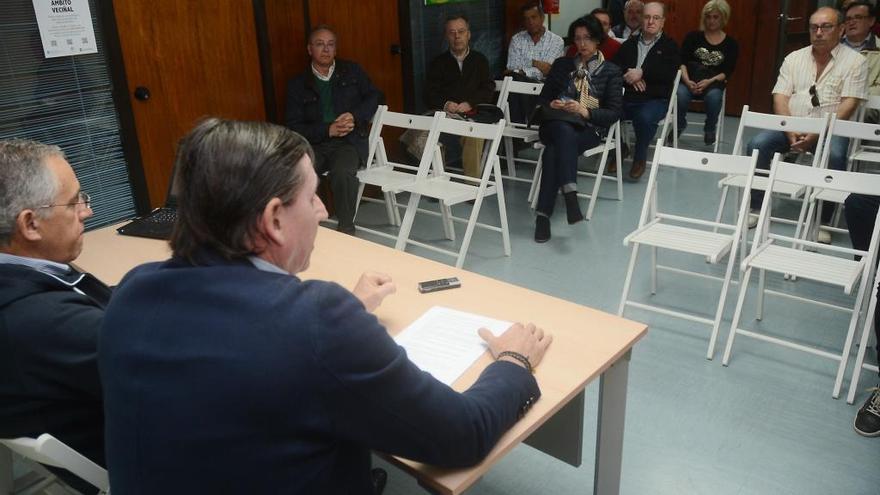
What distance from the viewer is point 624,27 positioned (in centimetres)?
710

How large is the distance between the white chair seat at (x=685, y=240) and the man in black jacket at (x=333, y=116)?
1.92 meters

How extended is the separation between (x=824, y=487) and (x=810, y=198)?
1.73m

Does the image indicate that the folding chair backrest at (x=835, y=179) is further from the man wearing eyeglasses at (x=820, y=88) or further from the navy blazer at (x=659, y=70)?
the navy blazer at (x=659, y=70)

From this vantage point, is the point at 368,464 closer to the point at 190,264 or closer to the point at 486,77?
the point at 190,264

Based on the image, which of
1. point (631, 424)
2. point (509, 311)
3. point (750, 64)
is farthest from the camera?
point (750, 64)

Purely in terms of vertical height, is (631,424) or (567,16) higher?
(567,16)

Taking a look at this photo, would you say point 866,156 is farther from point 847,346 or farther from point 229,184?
point 229,184

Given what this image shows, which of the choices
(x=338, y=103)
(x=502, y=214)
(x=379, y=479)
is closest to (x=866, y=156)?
(x=502, y=214)

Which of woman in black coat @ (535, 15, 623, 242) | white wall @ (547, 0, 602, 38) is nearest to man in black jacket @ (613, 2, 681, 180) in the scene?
woman in black coat @ (535, 15, 623, 242)

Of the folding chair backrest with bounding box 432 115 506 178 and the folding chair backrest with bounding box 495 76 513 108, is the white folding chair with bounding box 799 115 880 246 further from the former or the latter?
the folding chair backrest with bounding box 495 76 513 108

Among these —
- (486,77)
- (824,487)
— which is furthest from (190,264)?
(486,77)

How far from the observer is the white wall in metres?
6.98

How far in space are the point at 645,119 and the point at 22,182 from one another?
4.73 metres

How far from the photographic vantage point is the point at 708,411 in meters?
2.60
